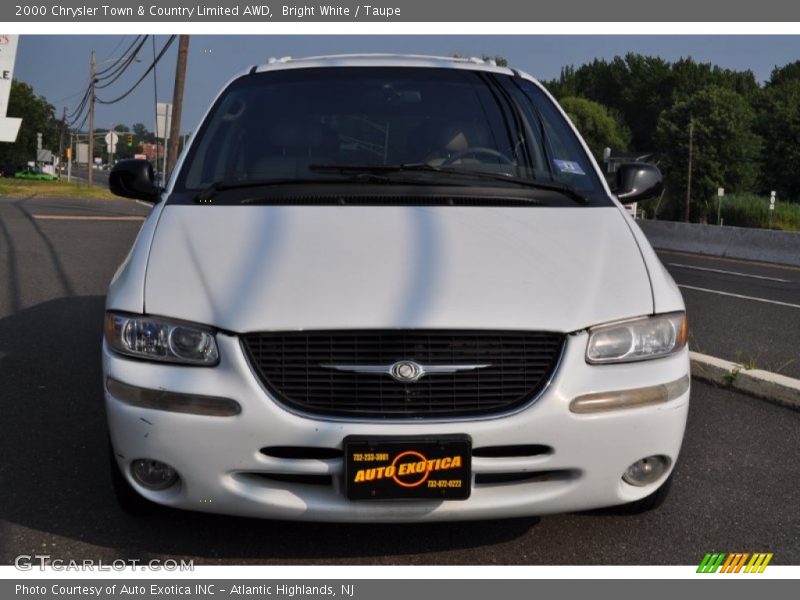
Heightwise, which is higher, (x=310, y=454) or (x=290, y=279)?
(x=290, y=279)

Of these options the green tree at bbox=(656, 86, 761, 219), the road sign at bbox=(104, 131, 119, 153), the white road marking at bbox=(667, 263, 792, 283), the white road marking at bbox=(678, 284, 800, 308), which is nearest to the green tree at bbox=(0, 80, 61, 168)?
the road sign at bbox=(104, 131, 119, 153)

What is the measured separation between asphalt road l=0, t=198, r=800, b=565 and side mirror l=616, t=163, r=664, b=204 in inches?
46.7

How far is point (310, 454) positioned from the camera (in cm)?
311

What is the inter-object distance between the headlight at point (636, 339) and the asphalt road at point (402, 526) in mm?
688

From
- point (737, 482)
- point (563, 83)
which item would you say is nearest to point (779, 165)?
point (563, 83)

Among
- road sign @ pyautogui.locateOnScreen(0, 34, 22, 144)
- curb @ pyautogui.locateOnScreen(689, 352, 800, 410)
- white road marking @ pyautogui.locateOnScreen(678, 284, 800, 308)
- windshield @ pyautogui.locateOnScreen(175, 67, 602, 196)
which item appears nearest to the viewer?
windshield @ pyautogui.locateOnScreen(175, 67, 602, 196)

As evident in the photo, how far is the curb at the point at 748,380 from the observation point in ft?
18.1

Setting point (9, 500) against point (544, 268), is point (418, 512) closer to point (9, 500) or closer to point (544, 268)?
point (544, 268)

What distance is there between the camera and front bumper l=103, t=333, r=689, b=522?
10.1ft

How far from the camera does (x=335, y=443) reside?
10.0 ft

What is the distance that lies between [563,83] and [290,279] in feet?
395

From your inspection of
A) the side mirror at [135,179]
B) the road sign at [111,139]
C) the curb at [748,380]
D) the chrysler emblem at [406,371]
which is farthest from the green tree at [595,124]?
the chrysler emblem at [406,371]

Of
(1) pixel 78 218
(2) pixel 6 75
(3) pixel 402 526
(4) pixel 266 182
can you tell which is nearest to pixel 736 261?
(1) pixel 78 218

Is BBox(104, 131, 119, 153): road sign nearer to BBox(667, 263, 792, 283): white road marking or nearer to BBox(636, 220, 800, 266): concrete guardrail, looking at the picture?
BBox(636, 220, 800, 266): concrete guardrail
